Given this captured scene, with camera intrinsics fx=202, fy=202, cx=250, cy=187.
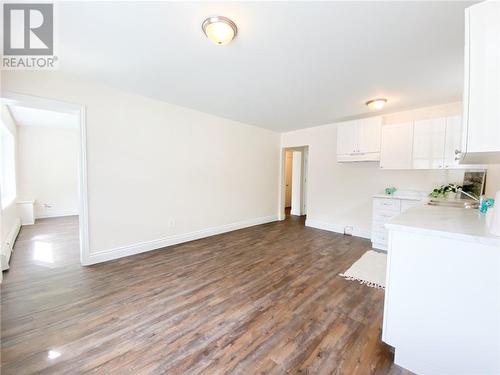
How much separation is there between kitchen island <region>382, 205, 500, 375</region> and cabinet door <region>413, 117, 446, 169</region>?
2.29 metres

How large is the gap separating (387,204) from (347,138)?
4.95 feet

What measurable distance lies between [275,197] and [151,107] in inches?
149

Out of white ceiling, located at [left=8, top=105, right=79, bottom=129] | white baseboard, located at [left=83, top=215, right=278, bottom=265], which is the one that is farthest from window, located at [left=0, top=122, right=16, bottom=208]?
white baseboard, located at [left=83, top=215, right=278, bottom=265]

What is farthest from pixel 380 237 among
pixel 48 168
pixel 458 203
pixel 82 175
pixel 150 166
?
pixel 48 168

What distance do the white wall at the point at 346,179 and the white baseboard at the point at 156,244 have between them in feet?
6.33

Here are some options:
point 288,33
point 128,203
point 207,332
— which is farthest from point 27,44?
point 207,332

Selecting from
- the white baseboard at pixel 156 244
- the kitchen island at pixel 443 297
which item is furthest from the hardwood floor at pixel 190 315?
the kitchen island at pixel 443 297

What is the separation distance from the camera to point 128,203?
317 centimetres

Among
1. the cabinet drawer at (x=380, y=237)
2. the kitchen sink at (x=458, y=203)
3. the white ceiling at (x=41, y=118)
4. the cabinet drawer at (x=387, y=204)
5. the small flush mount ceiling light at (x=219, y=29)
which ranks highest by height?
the white ceiling at (x=41, y=118)

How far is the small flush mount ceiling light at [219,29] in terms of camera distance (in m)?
1.59

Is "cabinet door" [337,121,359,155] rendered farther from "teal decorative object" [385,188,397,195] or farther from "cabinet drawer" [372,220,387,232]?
"cabinet drawer" [372,220,387,232]

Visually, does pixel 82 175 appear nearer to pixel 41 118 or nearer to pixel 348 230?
pixel 41 118

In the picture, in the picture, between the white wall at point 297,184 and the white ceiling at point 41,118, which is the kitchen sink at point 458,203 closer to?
the white wall at point 297,184

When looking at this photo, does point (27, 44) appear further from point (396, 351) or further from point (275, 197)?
point (275, 197)
